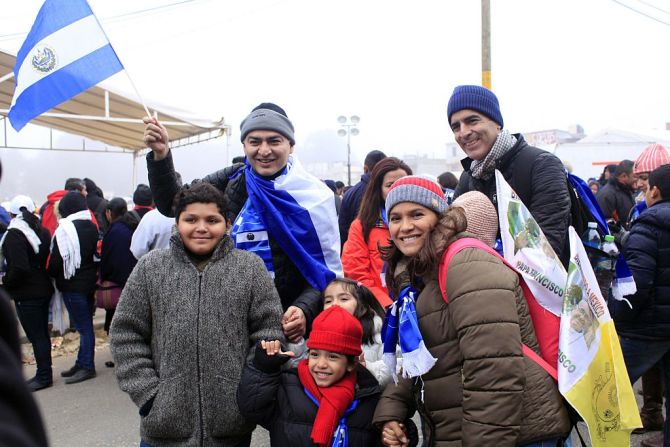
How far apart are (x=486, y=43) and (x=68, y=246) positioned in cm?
944

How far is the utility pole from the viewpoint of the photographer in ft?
36.4

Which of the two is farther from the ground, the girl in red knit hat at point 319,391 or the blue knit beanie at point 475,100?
the blue knit beanie at point 475,100

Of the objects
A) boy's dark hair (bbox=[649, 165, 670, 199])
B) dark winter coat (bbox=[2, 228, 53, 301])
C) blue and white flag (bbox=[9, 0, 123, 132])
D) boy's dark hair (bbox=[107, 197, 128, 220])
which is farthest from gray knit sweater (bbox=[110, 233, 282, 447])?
boy's dark hair (bbox=[107, 197, 128, 220])

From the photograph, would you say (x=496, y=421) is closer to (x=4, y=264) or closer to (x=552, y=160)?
(x=552, y=160)

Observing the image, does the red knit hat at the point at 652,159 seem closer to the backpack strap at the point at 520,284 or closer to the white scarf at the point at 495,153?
the white scarf at the point at 495,153

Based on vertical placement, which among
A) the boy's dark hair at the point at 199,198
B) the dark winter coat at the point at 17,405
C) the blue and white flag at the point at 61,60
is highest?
the blue and white flag at the point at 61,60

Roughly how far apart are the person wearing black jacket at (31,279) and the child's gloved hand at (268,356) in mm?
4071

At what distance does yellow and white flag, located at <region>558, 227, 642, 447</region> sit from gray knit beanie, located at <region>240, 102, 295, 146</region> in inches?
57.3

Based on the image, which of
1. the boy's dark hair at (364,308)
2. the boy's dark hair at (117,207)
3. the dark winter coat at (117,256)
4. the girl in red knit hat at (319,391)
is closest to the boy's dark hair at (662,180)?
the boy's dark hair at (364,308)

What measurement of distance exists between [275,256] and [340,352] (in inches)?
23.7

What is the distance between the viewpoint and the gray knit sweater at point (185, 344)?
2.15 m

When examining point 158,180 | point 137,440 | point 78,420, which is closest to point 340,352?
point 158,180

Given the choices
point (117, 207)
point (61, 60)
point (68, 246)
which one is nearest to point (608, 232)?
point (61, 60)

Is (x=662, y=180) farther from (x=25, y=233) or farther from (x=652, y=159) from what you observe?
(x=25, y=233)
